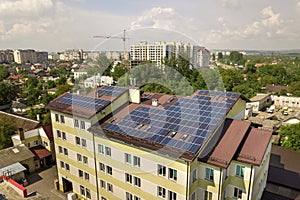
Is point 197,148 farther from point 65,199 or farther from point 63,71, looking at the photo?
point 63,71

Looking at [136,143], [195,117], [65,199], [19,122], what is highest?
[195,117]

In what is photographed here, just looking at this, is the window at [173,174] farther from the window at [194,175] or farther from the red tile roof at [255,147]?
the red tile roof at [255,147]

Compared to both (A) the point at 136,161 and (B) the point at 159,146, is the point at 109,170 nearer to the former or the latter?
(A) the point at 136,161

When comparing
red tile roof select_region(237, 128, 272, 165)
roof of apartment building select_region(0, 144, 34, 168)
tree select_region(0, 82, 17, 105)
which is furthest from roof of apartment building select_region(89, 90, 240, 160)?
tree select_region(0, 82, 17, 105)

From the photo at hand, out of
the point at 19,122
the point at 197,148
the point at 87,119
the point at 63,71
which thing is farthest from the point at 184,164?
the point at 63,71

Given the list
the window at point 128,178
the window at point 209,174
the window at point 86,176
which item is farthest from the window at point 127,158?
the window at point 86,176

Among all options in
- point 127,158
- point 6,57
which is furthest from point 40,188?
point 6,57

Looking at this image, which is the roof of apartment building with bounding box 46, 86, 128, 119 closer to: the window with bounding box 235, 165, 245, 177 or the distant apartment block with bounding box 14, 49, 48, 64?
the window with bounding box 235, 165, 245, 177
